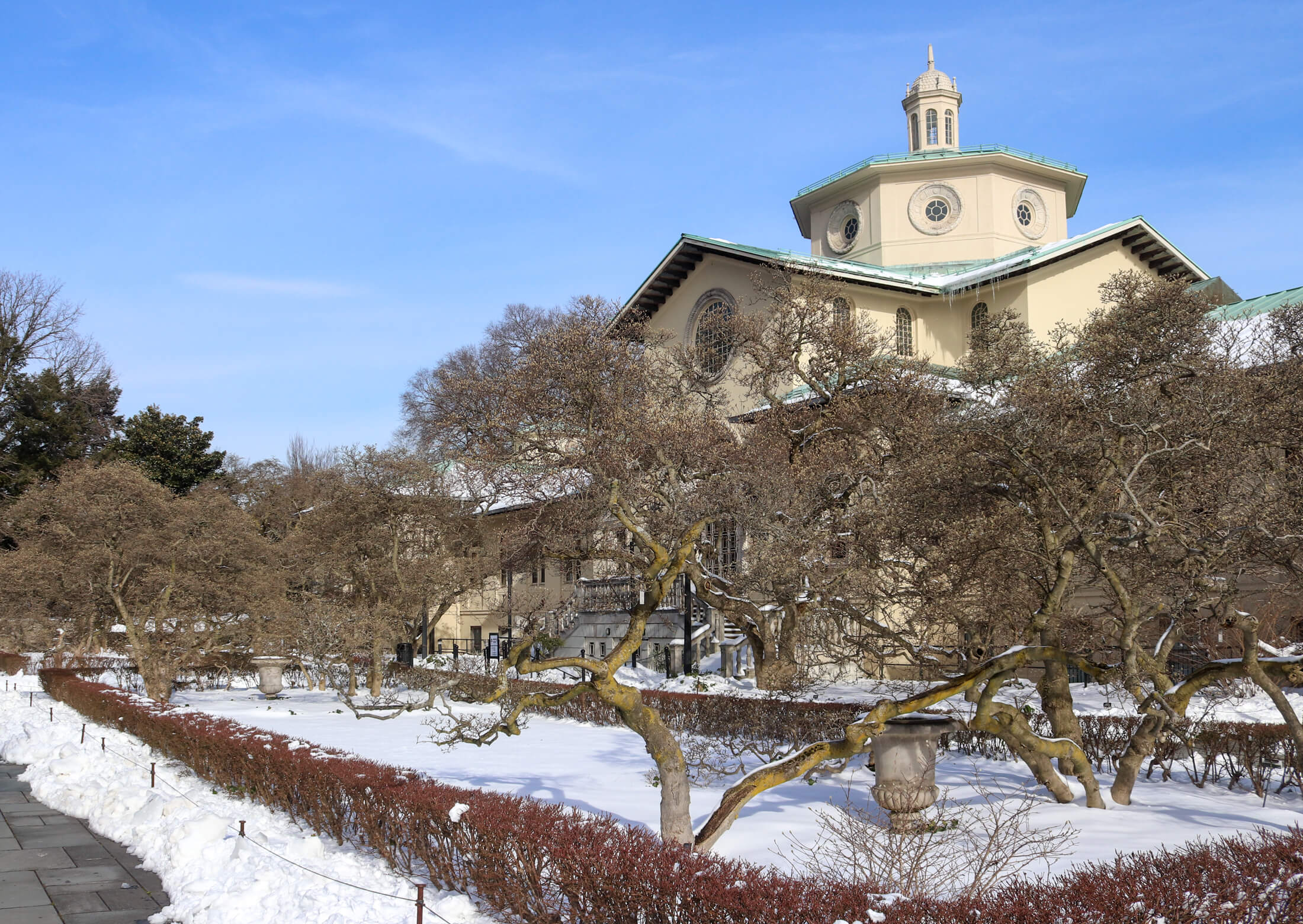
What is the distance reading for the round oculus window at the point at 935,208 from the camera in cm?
3575

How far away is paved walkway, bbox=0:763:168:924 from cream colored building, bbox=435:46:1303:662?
65.1 ft

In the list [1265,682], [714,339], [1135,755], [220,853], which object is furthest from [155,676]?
[1265,682]

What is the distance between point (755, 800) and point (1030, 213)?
3021cm

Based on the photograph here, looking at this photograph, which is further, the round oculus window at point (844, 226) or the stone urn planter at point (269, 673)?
the round oculus window at point (844, 226)

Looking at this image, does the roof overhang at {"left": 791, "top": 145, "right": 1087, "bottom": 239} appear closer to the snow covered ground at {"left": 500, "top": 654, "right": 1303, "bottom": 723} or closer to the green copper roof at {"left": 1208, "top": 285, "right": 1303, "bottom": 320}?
the green copper roof at {"left": 1208, "top": 285, "right": 1303, "bottom": 320}

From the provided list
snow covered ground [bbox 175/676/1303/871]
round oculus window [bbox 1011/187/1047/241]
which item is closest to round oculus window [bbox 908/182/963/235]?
round oculus window [bbox 1011/187/1047/241]

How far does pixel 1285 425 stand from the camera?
10.8 metres

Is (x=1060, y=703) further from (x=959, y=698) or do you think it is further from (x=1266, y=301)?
(x=1266, y=301)

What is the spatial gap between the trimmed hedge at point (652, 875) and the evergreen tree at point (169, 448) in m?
40.2

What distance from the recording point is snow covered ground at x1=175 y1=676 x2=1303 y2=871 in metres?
10.0

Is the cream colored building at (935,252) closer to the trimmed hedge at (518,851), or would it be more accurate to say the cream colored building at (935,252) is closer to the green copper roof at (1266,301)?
the green copper roof at (1266,301)

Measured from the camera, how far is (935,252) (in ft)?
Answer: 117

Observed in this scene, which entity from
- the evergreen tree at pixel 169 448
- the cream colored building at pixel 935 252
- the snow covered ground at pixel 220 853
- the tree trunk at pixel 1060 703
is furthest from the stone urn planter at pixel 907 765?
the evergreen tree at pixel 169 448

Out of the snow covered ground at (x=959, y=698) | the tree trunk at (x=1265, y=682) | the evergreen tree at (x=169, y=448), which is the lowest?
the snow covered ground at (x=959, y=698)
